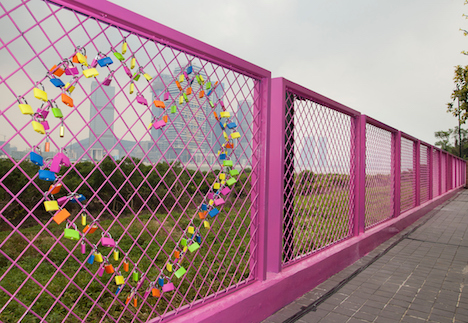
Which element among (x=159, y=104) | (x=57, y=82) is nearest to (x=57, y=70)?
(x=57, y=82)

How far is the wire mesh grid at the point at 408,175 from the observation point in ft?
21.1

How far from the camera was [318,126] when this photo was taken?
11.2ft

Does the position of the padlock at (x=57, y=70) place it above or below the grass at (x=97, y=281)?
above

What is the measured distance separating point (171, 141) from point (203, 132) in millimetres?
295

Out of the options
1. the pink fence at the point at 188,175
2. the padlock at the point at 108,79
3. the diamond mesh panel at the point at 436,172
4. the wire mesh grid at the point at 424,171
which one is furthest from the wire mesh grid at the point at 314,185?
the diamond mesh panel at the point at 436,172

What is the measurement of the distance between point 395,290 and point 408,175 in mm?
4491

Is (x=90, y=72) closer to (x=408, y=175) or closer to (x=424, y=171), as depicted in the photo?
(x=408, y=175)

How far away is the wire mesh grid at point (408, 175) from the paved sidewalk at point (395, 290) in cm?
164

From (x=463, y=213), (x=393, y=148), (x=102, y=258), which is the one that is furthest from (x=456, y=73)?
(x=102, y=258)

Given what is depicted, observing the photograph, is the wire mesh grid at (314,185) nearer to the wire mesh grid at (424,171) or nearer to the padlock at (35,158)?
the padlock at (35,158)

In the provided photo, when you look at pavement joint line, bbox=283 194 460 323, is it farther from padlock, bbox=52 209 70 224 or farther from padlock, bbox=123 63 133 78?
padlock, bbox=123 63 133 78

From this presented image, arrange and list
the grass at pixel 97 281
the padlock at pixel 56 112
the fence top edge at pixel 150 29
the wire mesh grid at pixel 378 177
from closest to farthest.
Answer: the padlock at pixel 56 112 < the fence top edge at pixel 150 29 < the grass at pixel 97 281 < the wire mesh grid at pixel 378 177

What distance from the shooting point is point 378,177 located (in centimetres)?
515

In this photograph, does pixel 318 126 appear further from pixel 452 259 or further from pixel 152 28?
pixel 452 259
